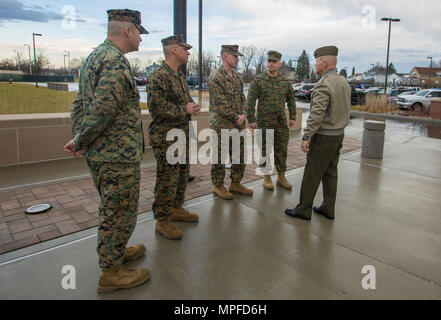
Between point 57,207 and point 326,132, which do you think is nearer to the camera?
point 326,132

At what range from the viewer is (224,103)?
13.1 feet

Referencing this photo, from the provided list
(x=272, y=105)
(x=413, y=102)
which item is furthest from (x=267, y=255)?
(x=413, y=102)

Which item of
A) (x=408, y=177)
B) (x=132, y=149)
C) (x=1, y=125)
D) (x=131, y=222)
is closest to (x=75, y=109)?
(x=132, y=149)

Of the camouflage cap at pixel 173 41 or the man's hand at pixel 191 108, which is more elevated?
the camouflage cap at pixel 173 41

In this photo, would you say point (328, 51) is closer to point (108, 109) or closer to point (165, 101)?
point (165, 101)

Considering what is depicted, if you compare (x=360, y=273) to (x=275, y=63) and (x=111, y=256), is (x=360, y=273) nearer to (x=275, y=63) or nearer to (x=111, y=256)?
(x=111, y=256)

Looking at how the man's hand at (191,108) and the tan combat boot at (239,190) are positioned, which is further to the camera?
the tan combat boot at (239,190)

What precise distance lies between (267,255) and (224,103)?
201cm

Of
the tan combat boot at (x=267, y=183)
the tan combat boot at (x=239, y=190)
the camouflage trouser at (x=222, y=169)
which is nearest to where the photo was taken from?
the camouflage trouser at (x=222, y=169)

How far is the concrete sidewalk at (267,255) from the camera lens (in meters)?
2.34

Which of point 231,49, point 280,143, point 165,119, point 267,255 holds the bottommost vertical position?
point 267,255

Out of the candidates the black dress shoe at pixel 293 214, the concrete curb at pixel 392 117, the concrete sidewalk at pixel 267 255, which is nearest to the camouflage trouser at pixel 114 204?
the concrete sidewalk at pixel 267 255

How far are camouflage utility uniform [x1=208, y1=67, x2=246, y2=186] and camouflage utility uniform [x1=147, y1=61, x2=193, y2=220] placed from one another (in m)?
0.80

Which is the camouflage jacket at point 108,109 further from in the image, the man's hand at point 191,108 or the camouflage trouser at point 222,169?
the camouflage trouser at point 222,169
